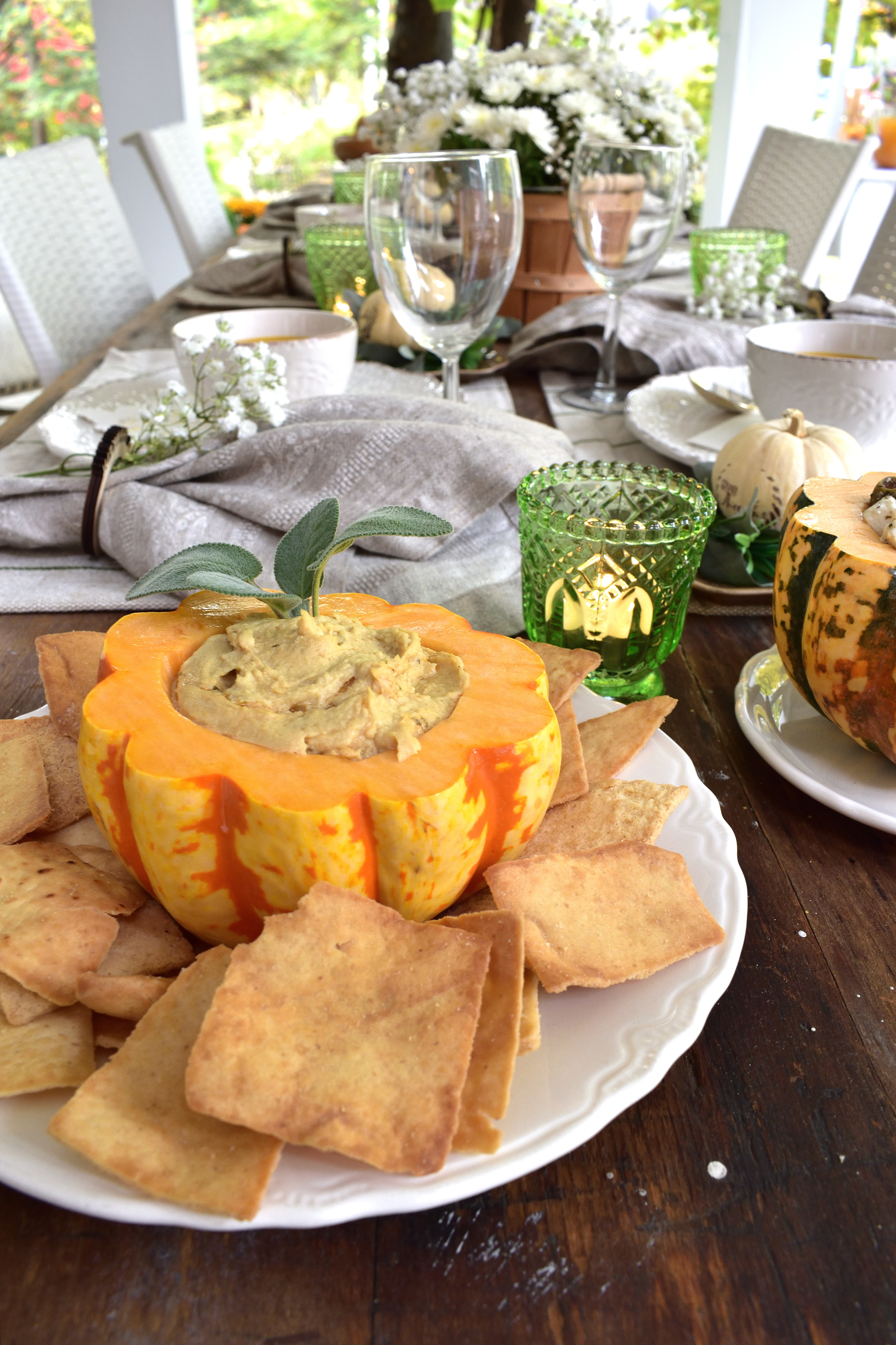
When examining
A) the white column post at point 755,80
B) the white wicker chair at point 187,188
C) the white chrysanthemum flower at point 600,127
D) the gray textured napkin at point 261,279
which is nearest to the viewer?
the white chrysanthemum flower at point 600,127

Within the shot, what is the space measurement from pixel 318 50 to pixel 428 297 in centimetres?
1236

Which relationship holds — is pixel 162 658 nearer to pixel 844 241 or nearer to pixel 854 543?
pixel 854 543

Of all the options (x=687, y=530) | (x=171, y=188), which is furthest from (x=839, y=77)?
(x=687, y=530)

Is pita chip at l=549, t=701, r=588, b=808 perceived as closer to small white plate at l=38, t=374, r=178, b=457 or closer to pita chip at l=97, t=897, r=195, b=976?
pita chip at l=97, t=897, r=195, b=976

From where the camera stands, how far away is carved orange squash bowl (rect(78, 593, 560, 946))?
503 millimetres

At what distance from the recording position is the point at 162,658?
603 mm

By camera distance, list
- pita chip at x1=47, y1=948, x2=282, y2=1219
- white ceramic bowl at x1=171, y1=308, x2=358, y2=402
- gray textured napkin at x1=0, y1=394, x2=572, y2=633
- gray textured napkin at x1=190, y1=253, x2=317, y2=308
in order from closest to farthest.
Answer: pita chip at x1=47, y1=948, x2=282, y2=1219
gray textured napkin at x1=0, y1=394, x2=572, y2=633
white ceramic bowl at x1=171, y1=308, x2=358, y2=402
gray textured napkin at x1=190, y1=253, x2=317, y2=308

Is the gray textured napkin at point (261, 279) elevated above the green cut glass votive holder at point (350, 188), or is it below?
below

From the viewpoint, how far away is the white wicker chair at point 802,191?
2.62 m

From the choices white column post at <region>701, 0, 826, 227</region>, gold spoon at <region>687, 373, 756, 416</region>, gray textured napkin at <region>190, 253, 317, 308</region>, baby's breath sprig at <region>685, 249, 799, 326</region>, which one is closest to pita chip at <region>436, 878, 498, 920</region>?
gold spoon at <region>687, 373, 756, 416</region>

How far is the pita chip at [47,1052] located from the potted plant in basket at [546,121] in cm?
159

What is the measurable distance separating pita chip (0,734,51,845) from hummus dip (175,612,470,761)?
0.36ft

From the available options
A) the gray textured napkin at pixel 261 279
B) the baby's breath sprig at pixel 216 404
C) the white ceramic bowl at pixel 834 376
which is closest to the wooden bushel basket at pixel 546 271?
the gray textured napkin at pixel 261 279

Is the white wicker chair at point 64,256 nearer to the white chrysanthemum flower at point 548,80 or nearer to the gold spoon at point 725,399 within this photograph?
the white chrysanthemum flower at point 548,80
